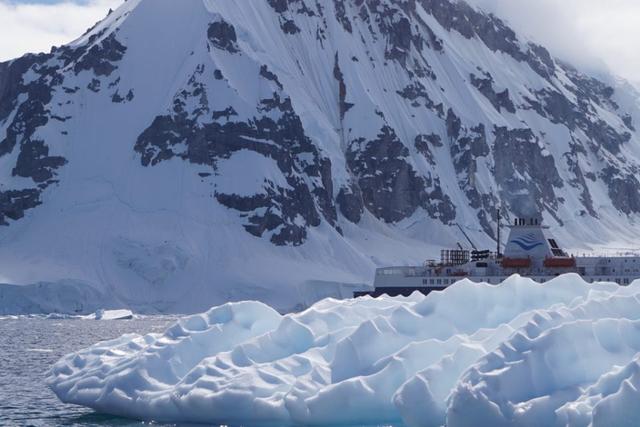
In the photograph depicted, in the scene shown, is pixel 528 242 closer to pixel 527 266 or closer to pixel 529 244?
pixel 529 244

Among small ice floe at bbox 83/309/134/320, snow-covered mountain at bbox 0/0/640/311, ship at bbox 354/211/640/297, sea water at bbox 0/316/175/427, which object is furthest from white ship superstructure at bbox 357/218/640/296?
snow-covered mountain at bbox 0/0/640/311

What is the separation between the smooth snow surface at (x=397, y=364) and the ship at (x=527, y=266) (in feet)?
145

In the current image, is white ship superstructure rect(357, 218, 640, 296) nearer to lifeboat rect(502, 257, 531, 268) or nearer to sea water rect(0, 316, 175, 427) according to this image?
lifeboat rect(502, 257, 531, 268)

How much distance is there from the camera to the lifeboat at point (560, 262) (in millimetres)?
80875

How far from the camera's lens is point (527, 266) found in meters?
82.2

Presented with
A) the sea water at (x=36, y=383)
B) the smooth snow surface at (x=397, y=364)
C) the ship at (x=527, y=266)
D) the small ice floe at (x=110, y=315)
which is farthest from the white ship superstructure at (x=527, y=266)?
the small ice floe at (x=110, y=315)

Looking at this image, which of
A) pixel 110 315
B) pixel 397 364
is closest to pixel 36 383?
pixel 397 364

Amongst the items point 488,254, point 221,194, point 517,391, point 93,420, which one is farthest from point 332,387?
point 221,194

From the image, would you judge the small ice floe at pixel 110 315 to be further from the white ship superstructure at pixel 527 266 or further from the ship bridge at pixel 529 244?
the ship bridge at pixel 529 244

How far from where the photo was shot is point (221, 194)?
179m

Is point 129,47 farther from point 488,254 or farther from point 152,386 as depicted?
point 152,386

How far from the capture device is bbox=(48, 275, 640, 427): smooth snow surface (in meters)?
25.4

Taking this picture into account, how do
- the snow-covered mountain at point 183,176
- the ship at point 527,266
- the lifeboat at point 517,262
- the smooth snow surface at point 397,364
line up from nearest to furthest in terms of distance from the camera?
the smooth snow surface at point 397,364, the ship at point 527,266, the lifeboat at point 517,262, the snow-covered mountain at point 183,176

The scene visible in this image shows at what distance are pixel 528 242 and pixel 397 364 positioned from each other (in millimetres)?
55645
